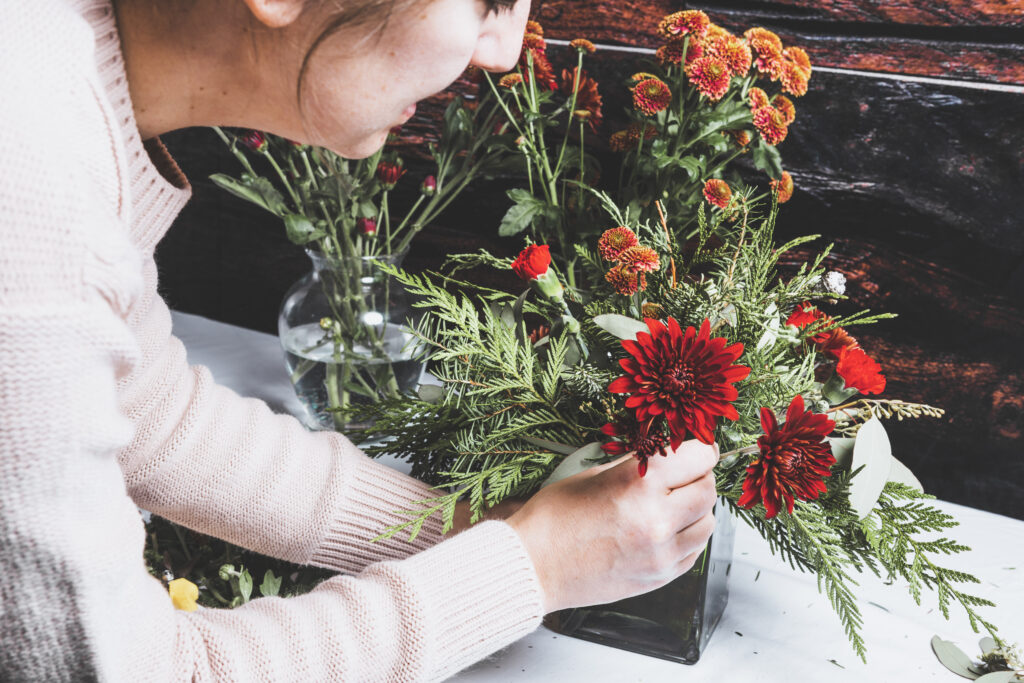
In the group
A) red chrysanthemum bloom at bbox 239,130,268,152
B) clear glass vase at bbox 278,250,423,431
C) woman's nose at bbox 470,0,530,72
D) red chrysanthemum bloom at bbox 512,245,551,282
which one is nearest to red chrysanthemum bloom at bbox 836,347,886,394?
red chrysanthemum bloom at bbox 512,245,551,282

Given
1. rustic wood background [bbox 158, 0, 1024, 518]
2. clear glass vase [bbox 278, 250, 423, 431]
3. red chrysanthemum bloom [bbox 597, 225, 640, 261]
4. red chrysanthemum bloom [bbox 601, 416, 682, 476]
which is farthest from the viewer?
clear glass vase [bbox 278, 250, 423, 431]

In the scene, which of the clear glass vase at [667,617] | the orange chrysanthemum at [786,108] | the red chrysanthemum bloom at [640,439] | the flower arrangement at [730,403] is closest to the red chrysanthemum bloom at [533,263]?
the flower arrangement at [730,403]

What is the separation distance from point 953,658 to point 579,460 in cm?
36

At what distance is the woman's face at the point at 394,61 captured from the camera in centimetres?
54

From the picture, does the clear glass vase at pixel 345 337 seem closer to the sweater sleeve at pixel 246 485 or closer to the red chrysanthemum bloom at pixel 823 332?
the sweater sleeve at pixel 246 485

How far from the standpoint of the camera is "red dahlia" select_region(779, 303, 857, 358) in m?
0.66

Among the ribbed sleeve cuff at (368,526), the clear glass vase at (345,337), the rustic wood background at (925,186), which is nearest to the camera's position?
the ribbed sleeve cuff at (368,526)

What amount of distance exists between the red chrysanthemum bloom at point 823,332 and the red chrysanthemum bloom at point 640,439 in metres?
0.18

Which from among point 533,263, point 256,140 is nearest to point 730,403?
point 533,263

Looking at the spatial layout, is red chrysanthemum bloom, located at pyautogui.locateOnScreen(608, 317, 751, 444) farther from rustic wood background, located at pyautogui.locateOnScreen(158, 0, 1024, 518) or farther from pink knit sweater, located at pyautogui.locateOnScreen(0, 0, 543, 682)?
rustic wood background, located at pyautogui.locateOnScreen(158, 0, 1024, 518)

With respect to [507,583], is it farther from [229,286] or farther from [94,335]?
[229,286]

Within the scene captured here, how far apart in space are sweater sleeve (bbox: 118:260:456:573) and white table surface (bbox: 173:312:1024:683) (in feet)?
0.51

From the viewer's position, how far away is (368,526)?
28.7 inches

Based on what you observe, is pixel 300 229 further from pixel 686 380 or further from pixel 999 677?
pixel 999 677
